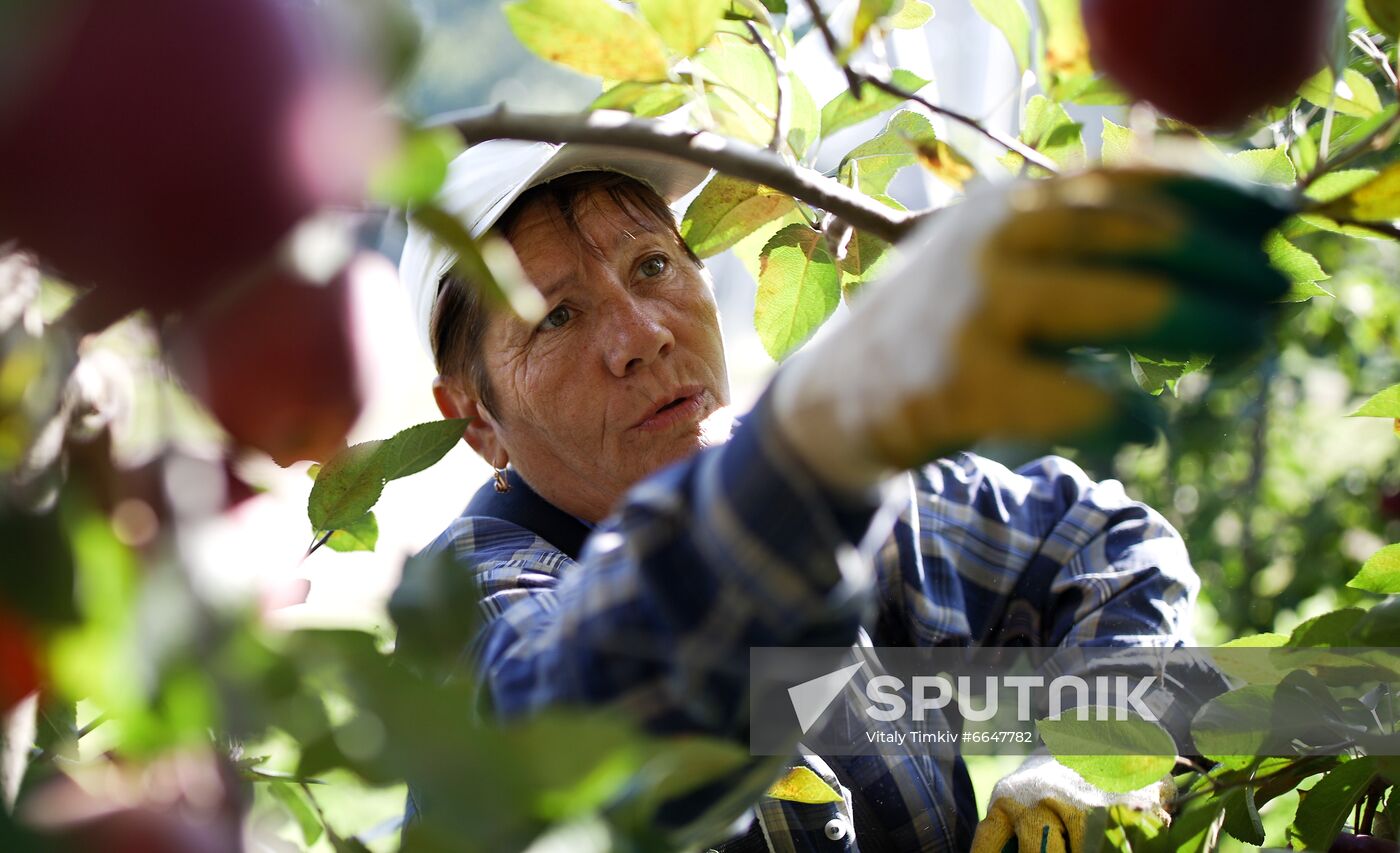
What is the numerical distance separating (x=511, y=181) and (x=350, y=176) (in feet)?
2.44

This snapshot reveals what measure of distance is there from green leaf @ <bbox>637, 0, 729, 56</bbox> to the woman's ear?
2.22ft

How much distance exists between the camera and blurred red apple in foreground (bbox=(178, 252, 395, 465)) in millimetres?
394

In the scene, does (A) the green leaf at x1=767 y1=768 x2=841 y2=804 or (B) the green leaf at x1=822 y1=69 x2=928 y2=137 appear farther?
(A) the green leaf at x1=767 y1=768 x2=841 y2=804

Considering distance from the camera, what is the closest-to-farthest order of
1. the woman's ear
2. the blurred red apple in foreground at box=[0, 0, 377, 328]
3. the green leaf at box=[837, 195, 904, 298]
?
1. the blurred red apple in foreground at box=[0, 0, 377, 328]
2. the green leaf at box=[837, 195, 904, 298]
3. the woman's ear

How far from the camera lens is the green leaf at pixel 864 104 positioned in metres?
0.73

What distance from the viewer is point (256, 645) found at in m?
0.33

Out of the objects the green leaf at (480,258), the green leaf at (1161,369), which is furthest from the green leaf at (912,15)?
the green leaf at (480,258)

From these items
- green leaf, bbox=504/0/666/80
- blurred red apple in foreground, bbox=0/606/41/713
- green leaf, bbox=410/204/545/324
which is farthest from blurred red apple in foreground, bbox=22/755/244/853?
green leaf, bbox=504/0/666/80

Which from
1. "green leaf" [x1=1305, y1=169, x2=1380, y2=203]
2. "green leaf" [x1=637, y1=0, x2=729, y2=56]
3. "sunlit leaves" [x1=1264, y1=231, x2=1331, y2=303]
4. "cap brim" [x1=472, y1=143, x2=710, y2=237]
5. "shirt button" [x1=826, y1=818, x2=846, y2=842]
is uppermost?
"green leaf" [x1=637, y1=0, x2=729, y2=56]

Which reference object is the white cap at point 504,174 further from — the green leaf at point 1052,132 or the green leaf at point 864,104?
the green leaf at point 1052,132

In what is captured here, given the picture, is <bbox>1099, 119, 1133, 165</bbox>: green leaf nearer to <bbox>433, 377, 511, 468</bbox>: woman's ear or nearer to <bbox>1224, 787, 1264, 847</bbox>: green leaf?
<bbox>1224, 787, 1264, 847</bbox>: green leaf

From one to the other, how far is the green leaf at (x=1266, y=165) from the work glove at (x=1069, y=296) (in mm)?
348

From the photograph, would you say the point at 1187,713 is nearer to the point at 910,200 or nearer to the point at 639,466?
the point at 639,466

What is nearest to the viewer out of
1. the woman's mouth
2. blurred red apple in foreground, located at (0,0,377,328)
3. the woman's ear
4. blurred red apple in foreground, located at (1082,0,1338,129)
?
blurred red apple in foreground, located at (0,0,377,328)
